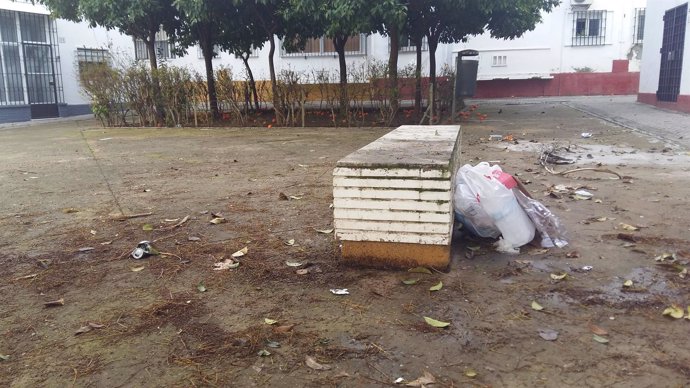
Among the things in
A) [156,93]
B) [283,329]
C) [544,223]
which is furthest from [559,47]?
[283,329]

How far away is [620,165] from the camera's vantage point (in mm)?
6633

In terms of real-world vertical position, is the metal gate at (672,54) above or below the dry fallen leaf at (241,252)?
above

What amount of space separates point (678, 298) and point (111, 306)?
300 cm

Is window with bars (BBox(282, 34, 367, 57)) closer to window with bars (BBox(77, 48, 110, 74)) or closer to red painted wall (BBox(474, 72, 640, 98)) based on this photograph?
red painted wall (BBox(474, 72, 640, 98))

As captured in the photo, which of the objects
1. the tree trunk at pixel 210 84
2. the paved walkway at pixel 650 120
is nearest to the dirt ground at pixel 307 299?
the paved walkway at pixel 650 120

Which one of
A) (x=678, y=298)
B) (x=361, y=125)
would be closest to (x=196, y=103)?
(x=361, y=125)

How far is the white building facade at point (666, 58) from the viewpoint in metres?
13.4

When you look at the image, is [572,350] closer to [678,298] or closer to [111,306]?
[678,298]

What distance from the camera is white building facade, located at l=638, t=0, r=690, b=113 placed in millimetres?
13352

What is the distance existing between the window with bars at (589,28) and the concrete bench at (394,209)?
852 inches

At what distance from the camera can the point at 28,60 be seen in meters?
17.7

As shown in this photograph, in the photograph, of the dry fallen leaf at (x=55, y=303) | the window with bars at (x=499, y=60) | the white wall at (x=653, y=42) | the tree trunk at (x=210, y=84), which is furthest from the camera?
the window with bars at (x=499, y=60)

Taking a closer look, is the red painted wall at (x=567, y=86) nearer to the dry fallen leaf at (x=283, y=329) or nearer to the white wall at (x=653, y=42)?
the white wall at (x=653, y=42)

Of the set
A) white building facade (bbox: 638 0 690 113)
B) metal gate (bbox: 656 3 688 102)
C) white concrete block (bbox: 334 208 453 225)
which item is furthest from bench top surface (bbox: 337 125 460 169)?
metal gate (bbox: 656 3 688 102)
